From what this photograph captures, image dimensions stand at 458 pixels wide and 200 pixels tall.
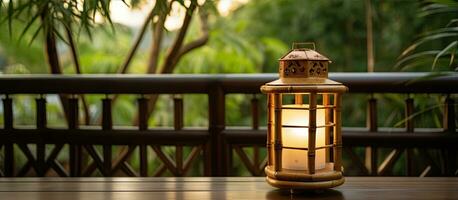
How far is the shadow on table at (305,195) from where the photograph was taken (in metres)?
1.46

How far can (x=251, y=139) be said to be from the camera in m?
2.21

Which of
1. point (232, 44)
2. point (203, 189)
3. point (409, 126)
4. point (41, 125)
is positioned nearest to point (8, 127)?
point (41, 125)

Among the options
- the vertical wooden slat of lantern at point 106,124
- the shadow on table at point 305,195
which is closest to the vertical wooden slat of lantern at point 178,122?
the vertical wooden slat of lantern at point 106,124

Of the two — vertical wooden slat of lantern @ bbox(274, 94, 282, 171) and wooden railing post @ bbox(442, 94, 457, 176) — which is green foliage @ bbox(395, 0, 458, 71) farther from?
vertical wooden slat of lantern @ bbox(274, 94, 282, 171)

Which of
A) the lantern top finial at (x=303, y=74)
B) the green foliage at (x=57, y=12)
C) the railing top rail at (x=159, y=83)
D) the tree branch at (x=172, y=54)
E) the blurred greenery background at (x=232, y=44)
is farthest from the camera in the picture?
the blurred greenery background at (x=232, y=44)

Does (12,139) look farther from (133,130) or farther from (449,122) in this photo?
(449,122)

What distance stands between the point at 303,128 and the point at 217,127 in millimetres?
796

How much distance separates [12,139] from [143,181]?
870 millimetres

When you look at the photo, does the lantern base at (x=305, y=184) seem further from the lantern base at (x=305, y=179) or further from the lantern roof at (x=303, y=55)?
the lantern roof at (x=303, y=55)

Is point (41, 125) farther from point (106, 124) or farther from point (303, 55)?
point (303, 55)

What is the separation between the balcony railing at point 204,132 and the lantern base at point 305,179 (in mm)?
720

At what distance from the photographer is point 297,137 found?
58.1 inches

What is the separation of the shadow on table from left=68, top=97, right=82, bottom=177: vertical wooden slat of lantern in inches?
43.8

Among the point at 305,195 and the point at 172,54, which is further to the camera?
the point at 172,54
